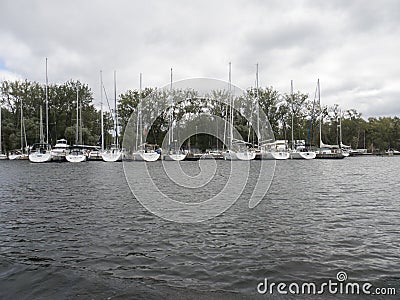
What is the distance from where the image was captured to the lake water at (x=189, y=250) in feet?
26.9

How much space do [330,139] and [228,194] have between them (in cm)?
10999

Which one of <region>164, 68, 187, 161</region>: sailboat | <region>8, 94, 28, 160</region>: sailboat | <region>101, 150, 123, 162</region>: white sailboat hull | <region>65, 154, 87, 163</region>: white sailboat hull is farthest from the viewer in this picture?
<region>8, 94, 28, 160</region>: sailboat

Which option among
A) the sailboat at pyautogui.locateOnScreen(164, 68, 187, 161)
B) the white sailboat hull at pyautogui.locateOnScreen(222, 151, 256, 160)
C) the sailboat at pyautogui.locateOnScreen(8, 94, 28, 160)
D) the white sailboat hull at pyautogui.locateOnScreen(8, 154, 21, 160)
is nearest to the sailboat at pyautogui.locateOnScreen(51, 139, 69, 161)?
the sailboat at pyautogui.locateOnScreen(8, 94, 28, 160)

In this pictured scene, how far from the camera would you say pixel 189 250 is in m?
A: 10.8

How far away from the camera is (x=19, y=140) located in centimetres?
8819

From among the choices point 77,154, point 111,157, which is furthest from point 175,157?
point 77,154

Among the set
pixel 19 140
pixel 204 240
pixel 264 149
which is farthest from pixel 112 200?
pixel 19 140

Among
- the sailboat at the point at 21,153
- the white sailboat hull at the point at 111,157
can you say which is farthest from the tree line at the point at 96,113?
the white sailboat hull at the point at 111,157

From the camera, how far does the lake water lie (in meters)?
8.21

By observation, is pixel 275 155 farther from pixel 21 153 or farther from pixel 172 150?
pixel 21 153

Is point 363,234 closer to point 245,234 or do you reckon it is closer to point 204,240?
point 245,234

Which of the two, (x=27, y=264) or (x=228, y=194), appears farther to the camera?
(x=228, y=194)

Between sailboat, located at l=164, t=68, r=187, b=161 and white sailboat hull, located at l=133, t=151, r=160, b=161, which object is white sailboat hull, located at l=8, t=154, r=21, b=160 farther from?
sailboat, located at l=164, t=68, r=187, b=161

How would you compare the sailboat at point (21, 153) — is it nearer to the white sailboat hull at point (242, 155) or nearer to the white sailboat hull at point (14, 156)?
the white sailboat hull at point (14, 156)
